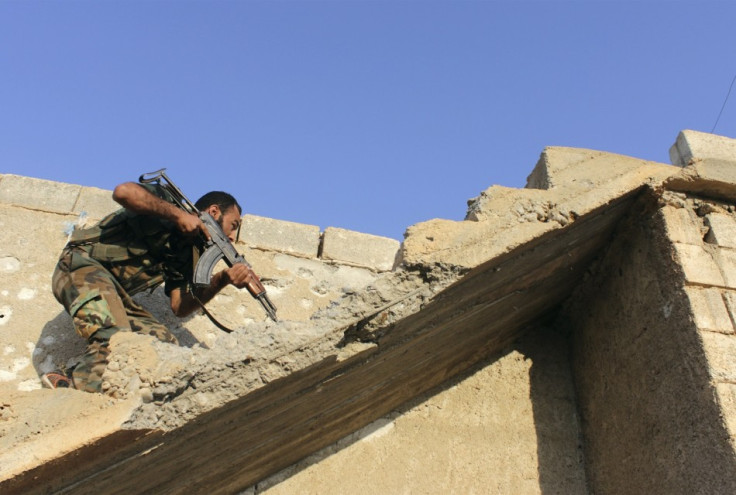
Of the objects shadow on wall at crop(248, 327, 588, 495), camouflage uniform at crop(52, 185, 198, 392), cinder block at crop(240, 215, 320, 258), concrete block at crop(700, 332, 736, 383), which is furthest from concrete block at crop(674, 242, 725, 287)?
camouflage uniform at crop(52, 185, 198, 392)

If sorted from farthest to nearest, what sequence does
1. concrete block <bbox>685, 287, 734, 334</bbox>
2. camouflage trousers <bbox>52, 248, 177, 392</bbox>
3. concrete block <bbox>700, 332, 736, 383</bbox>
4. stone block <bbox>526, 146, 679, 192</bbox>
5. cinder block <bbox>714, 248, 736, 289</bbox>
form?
stone block <bbox>526, 146, 679, 192</bbox> < cinder block <bbox>714, 248, 736, 289</bbox> < camouflage trousers <bbox>52, 248, 177, 392</bbox> < concrete block <bbox>685, 287, 734, 334</bbox> < concrete block <bbox>700, 332, 736, 383</bbox>

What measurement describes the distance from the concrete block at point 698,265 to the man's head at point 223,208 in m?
2.47

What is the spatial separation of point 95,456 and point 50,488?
0.24 metres

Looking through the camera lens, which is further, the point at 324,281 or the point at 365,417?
the point at 324,281

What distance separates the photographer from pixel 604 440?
152 inches

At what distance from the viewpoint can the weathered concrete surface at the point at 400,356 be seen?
9.57 ft

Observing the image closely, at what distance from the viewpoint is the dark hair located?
4.45 meters

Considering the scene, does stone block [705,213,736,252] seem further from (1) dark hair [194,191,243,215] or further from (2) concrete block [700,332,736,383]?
(1) dark hair [194,191,243,215]

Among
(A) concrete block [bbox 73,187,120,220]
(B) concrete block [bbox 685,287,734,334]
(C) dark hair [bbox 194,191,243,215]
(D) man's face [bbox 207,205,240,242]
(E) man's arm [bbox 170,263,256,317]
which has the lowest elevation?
(B) concrete block [bbox 685,287,734,334]

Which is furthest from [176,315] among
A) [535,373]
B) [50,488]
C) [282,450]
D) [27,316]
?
[535,373]

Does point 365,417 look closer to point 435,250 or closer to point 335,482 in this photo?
point 335,482

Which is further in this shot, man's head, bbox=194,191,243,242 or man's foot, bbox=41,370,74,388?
man's head, bbox=194,191,243,242

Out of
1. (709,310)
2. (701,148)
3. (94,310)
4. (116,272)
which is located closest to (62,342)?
(116,272)

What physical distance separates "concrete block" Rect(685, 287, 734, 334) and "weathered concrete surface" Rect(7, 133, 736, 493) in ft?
0.04
